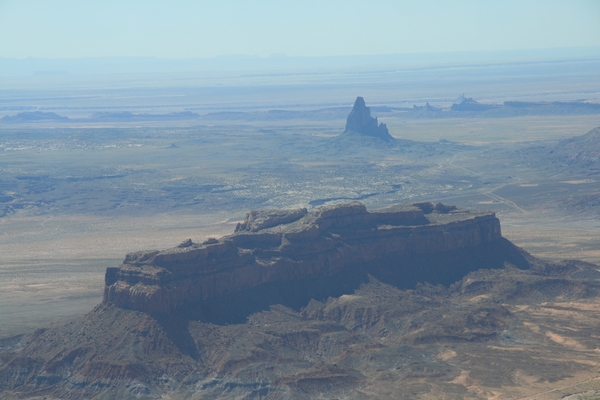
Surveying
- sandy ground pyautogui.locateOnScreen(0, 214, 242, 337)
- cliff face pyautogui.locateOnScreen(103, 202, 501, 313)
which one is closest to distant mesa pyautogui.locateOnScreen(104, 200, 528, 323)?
cliff face pyautogui.locateOnScreen(103, 202, 501, 313)

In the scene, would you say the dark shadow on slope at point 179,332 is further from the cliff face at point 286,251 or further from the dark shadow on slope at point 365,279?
the dark shadow on slope at point 365,279

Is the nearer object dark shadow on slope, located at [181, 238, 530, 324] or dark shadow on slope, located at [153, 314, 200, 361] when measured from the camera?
dark shadow on slope, located at [153, 314, 200, 361]

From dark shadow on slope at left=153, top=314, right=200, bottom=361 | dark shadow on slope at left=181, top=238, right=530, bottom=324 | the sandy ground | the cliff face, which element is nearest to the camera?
dark shadow on slope at left=153, top=314, right=200, bottom=361

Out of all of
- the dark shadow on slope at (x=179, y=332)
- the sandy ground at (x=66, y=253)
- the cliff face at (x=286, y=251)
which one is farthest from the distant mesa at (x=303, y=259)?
the sandy ground at (x=66, y=253)

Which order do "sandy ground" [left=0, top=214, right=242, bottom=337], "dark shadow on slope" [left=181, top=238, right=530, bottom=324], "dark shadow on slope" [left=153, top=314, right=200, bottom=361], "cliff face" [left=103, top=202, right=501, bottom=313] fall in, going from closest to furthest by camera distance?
"dark shadow on slope" [left=153, top=314, right=200, bottom=361] → "cliff face" [left=103, top=202, right=501, bottom=313] → "dark shadow on slope" [left=181, top=238, right=530, bottom=324] → "sandy ground" [left=0, top=214, right=242, bottom=337]

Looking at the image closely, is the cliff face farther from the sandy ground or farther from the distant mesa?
the sandy ground

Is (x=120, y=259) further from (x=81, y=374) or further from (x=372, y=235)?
(x=81, y=374)

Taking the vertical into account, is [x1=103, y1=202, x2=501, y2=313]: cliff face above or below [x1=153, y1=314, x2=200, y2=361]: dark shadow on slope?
above
